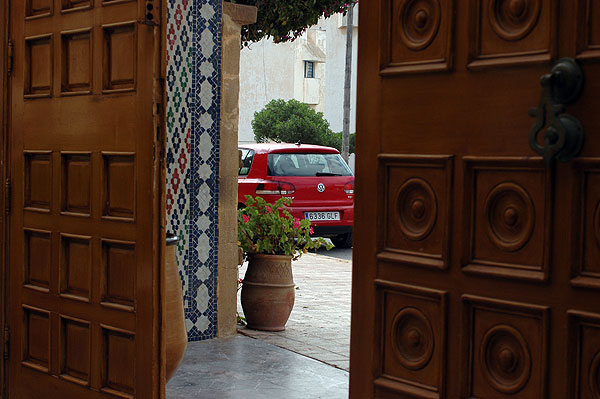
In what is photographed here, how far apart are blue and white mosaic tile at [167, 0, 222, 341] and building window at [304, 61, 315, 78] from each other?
39.3 m

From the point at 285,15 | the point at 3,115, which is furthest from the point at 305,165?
the point at 3,115

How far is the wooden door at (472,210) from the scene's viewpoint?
2.15 meters

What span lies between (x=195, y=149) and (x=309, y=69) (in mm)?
39799

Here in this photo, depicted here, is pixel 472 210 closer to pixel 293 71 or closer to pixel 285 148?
pixel 285 148

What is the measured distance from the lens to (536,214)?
87.8 inches

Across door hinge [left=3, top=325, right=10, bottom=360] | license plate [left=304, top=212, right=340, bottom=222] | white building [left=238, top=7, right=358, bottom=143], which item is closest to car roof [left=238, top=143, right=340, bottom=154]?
license plate [left=304, top=212, right=340, bottom=222]

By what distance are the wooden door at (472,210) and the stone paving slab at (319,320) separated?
313 cm

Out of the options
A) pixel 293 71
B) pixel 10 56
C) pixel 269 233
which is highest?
pixel 293 71

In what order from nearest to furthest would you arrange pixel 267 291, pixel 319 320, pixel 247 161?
pixel 267 291, pixel 319 320, pixel 247 161

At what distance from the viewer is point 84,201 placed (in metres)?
4.01

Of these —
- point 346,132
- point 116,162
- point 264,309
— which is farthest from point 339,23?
point 116,162

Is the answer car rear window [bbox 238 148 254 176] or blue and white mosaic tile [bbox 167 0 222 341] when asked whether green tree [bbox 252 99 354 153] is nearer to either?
car rear window [bbox 238 148 254 176]

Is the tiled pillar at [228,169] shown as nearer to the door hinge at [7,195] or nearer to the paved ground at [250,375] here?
the paved ground at [250,375]

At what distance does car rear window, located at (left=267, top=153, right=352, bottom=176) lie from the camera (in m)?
12.4
